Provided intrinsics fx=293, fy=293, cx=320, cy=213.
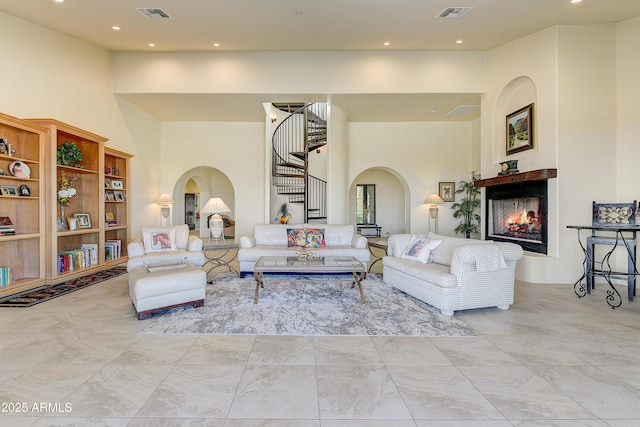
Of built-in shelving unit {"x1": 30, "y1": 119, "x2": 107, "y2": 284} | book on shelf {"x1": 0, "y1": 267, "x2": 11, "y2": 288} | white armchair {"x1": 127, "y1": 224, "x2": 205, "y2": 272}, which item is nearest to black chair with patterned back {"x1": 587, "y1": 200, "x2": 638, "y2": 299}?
white armchair {"x1": 127, "y1": 224, "x2": 205, "y2": 272}

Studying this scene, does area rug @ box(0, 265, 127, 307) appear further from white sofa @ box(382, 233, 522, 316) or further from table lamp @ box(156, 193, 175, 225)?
white sofa @ box(382, 233, 522, 316)

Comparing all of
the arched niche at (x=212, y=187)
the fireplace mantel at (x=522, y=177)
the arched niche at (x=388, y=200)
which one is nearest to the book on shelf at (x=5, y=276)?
the arched niche at (x=212, y=187)

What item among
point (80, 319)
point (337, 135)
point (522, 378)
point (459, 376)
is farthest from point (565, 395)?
point (337, 135)

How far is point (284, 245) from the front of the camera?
5211 millimetres

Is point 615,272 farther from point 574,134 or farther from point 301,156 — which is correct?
point 301,156

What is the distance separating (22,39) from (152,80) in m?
1.75

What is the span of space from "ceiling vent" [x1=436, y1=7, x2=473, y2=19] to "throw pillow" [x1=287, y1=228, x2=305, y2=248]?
397cm

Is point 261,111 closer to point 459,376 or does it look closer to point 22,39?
point 22,39

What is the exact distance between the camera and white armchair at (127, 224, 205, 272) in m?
4.18

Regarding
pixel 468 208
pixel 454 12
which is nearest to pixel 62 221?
pixel 454 12

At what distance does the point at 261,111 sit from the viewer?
22.0 ft

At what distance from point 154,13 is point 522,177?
20.1 feet

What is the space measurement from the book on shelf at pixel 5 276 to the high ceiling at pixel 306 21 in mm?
3474

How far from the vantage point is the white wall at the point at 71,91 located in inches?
160
